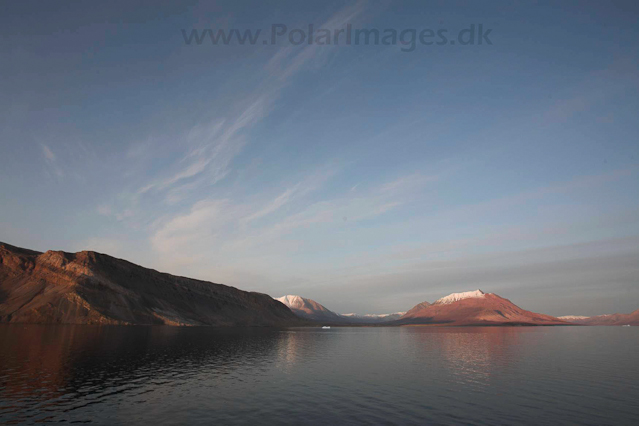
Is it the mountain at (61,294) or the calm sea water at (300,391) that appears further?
the mountain at (61,294)

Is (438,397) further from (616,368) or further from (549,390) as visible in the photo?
(616,368)

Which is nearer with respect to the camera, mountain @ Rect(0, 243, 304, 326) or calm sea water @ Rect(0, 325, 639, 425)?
calm sea water @ Rect(0, 325, 639, 425)

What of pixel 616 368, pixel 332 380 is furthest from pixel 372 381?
pixel 616 368

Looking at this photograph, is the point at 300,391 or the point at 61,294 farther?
the point at 61,294

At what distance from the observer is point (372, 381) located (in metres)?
45.0

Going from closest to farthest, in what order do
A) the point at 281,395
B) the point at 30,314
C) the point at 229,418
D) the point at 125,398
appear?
the point at 229,418, the point at 125,398, the point at 281,395, the point at 30,314

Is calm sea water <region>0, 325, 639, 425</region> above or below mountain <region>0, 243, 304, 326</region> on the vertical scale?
below

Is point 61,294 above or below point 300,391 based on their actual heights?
above

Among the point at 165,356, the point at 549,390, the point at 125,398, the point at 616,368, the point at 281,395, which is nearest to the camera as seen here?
the point at 125,398

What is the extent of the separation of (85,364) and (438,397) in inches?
1860

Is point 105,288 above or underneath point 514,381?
above

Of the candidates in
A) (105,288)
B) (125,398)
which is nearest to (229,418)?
(125,398)

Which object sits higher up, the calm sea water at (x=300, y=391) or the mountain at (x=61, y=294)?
A: the mountain at (x=61, y=294)

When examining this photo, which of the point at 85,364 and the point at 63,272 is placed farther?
the point at 63,272
